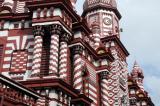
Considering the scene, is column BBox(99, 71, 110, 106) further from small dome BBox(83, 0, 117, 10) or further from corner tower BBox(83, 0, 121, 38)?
small dome BBox(83, 0, 117, 10)

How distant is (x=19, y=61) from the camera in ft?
86.9

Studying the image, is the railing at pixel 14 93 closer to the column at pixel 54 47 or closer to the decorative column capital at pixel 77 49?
the column at pixel 54 47

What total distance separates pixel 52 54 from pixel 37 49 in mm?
1274

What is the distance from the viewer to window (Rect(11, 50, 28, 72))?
2617 centimetres

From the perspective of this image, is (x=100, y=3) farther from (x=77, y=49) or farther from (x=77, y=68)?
(x=77, y=68)

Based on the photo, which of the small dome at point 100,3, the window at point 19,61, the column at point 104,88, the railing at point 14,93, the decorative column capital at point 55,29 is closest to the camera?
the railing at point 14,93

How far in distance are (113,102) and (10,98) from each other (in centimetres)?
2100

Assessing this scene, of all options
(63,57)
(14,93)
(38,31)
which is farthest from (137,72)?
(14,93)

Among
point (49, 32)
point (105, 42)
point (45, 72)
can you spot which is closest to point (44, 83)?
point (45, 72)

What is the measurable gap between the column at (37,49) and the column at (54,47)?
858 millimetres

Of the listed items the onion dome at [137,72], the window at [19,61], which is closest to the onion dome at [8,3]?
the window at [19,61]

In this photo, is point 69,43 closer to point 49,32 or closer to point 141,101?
point 49,32

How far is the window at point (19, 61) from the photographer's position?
2617cm

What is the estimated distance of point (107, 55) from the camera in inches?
1357
